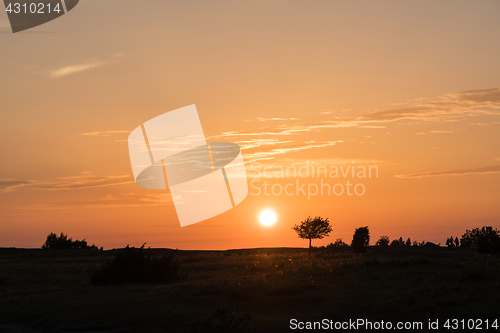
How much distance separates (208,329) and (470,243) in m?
100

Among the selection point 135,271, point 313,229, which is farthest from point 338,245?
point 135,271

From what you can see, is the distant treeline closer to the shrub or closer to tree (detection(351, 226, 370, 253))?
tree (detection(351, 226, 370, 253))

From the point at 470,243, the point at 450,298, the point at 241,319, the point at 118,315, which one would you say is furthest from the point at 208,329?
the point at 470,243

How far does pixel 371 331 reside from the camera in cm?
1492

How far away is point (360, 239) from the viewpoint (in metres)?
75.3

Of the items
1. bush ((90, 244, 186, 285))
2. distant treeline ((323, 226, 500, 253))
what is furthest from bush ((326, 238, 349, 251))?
bush ((90, 244, 186, 285))

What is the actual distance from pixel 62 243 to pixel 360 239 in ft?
247

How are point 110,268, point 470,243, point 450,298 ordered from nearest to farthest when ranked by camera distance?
point 450,298
point 110,268
point 470,243

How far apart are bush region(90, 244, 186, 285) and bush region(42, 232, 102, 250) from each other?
80986 millimetres

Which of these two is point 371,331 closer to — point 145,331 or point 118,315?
point 145,331

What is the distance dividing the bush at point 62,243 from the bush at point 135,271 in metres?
81.0

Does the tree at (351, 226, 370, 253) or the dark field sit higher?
the tree at (351, 226, 370, 253)

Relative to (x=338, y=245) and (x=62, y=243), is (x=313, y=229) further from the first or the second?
(x=62, y=243)

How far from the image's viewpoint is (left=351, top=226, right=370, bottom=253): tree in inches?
2901
